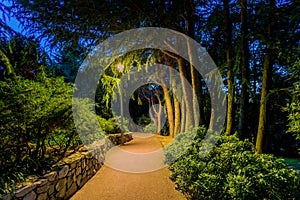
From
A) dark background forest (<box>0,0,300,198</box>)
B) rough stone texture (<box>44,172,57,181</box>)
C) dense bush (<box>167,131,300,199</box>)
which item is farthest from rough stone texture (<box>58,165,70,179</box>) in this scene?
dense bush (<box>167,131,300,199</box>)

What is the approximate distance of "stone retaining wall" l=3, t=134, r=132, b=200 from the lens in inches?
120

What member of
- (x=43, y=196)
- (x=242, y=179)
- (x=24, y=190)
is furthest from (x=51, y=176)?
(x=242, y=179)

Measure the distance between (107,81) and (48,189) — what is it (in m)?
6.89

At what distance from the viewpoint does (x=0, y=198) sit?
2447mm

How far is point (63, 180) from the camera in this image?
3.98 metres

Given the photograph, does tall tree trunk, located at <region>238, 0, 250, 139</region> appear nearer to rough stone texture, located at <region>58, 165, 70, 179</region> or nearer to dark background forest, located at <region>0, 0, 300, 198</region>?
dark background forest, located at <region>0, 0, 300, 198</region>

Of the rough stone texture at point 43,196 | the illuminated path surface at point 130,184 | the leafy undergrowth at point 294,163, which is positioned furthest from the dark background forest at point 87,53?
the leafy undergrowth at point 294,163

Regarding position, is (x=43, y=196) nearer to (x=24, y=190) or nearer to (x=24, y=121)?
(x=24, y=190)

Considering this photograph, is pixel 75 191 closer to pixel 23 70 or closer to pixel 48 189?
pixel 48 189

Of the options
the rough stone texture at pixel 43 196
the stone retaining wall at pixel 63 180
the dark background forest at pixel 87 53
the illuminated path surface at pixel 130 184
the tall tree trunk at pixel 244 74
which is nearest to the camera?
the stone retaining wall at pixel 63 180

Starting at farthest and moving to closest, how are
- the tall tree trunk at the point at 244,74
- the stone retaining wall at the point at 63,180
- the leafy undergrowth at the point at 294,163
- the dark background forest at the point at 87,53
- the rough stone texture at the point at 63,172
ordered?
the leafy undergrowth at the point at 294,163 < the tall tree trunk at the point at 244,74 < the rough stone texture at the point at 63,172 < the dark background forest at the point at 87,53 < the stone retaining wall at the point at 63,180

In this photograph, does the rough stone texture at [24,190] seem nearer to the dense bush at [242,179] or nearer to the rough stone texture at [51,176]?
the rough stone texture at [51,176]

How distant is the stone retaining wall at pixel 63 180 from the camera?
3049mm

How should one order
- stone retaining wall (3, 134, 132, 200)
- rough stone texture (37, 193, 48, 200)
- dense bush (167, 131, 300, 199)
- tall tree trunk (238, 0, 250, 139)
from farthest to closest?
tall tree trunk (238, 0, 250, 139), rough stone texture (37, 193, 48, 200), stone retaining wall (3, 134, 132, 200), dense bush (167, 131, 300, 199)
